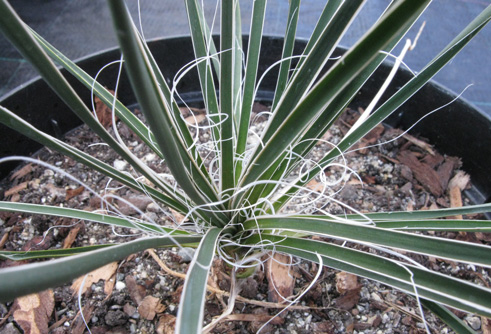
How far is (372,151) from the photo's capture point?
1.03m

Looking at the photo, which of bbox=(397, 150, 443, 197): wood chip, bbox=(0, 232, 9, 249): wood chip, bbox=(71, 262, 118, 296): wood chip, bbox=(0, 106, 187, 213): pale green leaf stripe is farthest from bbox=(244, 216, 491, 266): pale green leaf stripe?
bbox=(0, 232, 9, 249): wood chip

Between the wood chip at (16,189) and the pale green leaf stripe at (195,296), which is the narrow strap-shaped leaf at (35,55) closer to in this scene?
the pale green leaf stripe at (195,296)

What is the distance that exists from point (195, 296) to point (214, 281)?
1.22ft

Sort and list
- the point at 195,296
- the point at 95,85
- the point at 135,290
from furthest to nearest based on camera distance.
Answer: the point at 135,290 < the point at 95,85 < the point at 195,296

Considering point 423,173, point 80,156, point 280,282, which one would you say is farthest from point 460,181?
point 80,156

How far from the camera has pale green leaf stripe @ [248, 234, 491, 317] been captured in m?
0.36

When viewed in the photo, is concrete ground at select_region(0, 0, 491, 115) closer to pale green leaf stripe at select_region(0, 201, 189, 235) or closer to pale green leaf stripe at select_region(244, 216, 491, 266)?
pale green leaf stripe at select_region(0, 201, 189, 235)

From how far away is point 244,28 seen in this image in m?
1.62

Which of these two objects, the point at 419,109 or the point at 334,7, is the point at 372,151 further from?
the point at 334,7

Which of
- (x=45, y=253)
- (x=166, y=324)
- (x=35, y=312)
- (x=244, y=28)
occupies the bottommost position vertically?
(x=166, y=324)

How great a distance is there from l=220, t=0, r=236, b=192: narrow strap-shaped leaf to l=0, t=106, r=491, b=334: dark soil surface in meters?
0.21

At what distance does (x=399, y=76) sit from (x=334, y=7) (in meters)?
0.52

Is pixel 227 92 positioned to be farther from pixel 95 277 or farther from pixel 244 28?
pixel 244 28

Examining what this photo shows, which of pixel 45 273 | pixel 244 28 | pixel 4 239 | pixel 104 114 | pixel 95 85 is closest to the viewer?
pixel 45 273
